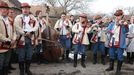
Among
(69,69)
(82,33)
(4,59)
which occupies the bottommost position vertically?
(69,69)

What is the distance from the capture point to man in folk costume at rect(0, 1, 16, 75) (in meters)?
7.53

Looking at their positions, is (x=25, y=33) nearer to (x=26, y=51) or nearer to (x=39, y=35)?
(x=26, y=51)

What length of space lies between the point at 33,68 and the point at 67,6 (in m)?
44.4

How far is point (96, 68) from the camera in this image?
10359 mm

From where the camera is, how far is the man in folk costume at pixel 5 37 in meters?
7.53

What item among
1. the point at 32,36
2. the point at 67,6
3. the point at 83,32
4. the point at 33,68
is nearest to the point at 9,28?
the point at 32,36

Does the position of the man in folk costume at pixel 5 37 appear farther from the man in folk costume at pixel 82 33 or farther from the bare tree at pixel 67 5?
the bare tree at pixel 67 5

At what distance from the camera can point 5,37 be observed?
7.57 m

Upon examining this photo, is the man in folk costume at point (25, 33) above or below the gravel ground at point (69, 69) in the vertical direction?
above

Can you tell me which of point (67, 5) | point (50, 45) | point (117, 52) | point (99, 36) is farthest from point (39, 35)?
point (67, 5)

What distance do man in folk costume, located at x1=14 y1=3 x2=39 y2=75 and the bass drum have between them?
1.88 metres

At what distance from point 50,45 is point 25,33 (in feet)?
7.78

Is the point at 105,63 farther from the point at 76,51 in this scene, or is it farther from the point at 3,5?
the point at 3,5

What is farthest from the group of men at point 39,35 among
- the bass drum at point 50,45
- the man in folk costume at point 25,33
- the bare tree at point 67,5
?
the bare tree at point 67,5
